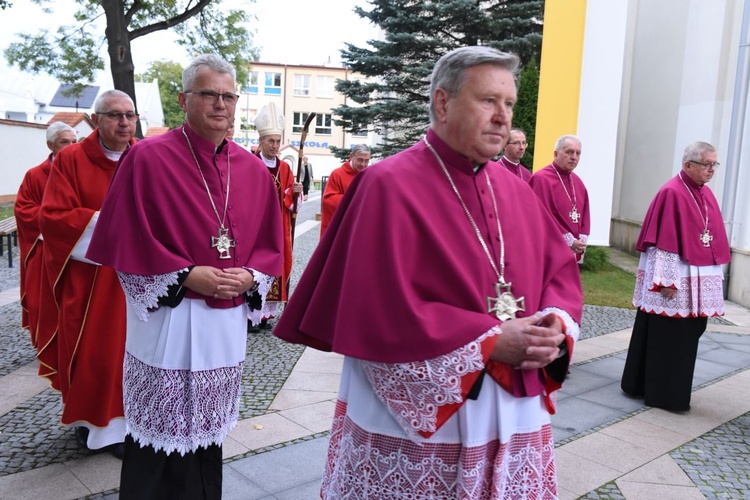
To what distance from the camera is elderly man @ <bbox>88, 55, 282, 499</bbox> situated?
2.87 metres

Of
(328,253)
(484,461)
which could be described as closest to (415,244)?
(328,253)

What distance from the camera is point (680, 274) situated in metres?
5.26

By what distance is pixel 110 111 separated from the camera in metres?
3.87

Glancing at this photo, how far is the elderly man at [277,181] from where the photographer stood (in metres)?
7.18

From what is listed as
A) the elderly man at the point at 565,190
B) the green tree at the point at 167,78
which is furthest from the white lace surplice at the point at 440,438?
the green tree at the point at 167,78

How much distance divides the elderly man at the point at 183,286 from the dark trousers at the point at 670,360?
3.74 m

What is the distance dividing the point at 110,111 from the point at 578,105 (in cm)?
944

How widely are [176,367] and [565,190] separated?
4375 millimetres

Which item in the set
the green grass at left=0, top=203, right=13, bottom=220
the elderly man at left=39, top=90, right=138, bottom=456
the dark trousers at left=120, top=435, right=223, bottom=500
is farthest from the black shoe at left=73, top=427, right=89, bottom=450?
the green grass at left=0, top=203, right=13, bottom=220

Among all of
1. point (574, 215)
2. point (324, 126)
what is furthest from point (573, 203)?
point (324, 126)

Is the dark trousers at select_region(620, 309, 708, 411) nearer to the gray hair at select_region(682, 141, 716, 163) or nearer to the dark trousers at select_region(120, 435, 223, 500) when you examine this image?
the gray hair at select_region(682, 141, 716, 163)

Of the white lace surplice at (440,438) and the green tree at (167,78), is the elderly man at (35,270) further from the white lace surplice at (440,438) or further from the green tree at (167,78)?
the green tree at (167,78)

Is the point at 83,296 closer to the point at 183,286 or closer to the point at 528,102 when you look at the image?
the point at 183,286

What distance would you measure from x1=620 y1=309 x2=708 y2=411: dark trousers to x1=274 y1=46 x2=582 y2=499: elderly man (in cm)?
358
